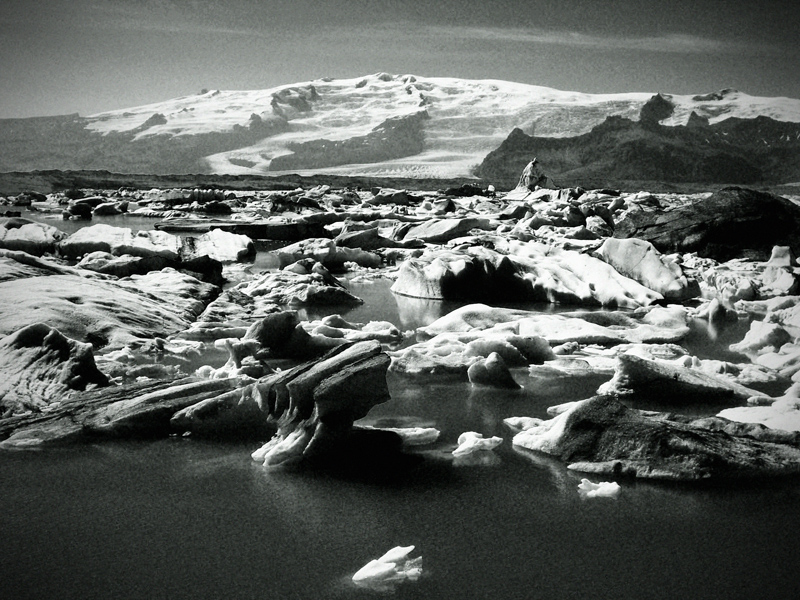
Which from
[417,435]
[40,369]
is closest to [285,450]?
[417,435]

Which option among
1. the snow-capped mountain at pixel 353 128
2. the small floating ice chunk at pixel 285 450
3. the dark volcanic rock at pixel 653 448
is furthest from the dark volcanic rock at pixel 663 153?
the small floating ice chunk at pixel 285 450

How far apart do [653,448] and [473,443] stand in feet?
2.69

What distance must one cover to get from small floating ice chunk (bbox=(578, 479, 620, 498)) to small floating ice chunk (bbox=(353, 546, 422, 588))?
0.89m

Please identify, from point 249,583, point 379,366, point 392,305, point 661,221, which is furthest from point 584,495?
point 661,221

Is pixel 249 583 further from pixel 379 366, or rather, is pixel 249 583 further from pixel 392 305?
pixel 392 305

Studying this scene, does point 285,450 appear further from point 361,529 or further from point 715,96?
point 715,96

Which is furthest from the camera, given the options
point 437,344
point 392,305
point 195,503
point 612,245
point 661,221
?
point 661,221

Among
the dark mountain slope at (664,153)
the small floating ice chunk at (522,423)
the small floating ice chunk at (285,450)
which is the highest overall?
the small floating ice chunk at (285,450)

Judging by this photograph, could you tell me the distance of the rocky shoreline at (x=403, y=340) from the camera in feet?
11.2

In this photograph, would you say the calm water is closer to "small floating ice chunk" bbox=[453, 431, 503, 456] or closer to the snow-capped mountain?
"small floating ice chunk" bbox=[453, 431, 503, 456]

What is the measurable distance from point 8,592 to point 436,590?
135 cm

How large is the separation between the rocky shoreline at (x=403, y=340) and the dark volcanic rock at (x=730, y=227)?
0.10 ft

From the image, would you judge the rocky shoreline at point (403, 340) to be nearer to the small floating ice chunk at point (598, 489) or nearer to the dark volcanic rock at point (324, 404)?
the dark volcanic rock at point (324, 404)

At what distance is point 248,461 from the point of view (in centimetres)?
341
